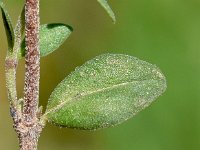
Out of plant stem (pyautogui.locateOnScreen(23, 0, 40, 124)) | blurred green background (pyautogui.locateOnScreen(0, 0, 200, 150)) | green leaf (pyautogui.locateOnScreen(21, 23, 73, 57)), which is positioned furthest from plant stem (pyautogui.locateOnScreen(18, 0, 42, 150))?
blurred green background (pyautogui.locateOnScreen(0, 0, 200, 150))

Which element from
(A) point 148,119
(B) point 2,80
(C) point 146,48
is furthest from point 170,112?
(B) point 2,80

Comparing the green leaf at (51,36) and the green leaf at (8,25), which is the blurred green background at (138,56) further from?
the green leaf at (8,25)

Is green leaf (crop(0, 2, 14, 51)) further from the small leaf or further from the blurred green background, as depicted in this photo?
the blurred green background

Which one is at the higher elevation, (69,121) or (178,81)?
(69,121)

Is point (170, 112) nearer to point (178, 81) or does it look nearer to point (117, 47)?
point (178, 81)

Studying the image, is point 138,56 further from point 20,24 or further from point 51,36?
point 20,24

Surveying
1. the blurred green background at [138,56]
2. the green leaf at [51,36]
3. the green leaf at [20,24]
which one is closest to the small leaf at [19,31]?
the green leaf at [20,24]
